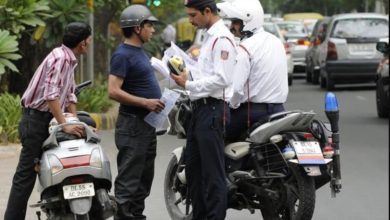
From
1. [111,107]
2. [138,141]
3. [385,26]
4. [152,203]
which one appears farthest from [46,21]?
[385,26]

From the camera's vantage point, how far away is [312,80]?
27625 millimetres

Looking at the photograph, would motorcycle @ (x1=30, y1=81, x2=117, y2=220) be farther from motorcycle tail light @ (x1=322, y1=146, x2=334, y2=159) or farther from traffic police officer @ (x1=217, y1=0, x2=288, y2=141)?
motorcycle tail light @ (x1=322, y1=146, x2=334, y2=159)

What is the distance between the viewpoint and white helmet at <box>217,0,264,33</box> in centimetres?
Answer: 816

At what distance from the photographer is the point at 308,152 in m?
7.80

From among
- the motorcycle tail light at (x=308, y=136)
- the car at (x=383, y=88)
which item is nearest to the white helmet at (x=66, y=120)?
the motorcycle tail light at (x=308, y=136)

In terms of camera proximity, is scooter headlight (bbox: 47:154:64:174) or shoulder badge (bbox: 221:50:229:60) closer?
scooter headlight (bbox: 47:154:64:174)

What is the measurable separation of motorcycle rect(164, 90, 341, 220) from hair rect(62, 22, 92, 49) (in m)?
0.98

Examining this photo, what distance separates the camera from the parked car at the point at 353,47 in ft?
75.2

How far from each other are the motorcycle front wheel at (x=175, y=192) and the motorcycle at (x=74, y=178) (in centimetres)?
106

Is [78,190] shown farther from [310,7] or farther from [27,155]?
[310,7]

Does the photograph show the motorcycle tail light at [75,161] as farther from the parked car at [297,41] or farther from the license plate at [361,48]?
the parked car at [297,41]

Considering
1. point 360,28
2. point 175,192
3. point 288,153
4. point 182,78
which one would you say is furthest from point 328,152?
point 360,28

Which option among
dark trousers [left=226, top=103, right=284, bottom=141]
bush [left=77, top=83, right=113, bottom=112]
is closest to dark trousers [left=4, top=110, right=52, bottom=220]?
dark trousers [left=226, top=103, right=284, bottom=141]

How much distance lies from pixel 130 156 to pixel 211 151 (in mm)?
716
